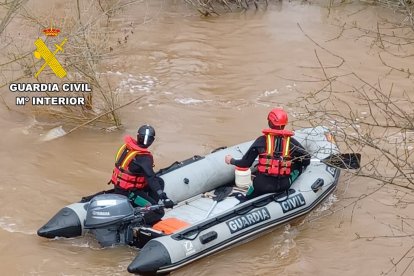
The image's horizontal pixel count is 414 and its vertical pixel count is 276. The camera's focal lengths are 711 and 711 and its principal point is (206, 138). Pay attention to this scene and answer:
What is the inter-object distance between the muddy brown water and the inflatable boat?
221mm

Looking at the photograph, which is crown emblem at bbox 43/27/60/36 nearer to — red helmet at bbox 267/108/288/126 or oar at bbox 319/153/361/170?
red helmet at bbox 267/108/288/126

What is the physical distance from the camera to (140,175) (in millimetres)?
7098

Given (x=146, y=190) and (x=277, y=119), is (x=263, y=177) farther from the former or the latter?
(x=146, y=190)

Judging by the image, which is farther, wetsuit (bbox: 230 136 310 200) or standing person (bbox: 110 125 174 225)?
wetsuit (bbox: 230 136 310 200)

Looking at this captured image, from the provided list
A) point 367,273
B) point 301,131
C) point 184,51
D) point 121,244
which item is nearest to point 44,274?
point 121,244

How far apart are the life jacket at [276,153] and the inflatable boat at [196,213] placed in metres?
0.28

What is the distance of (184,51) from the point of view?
13203mm

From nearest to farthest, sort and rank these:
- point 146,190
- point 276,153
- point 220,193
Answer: point 146,190 → point 276,153 → point 220,193

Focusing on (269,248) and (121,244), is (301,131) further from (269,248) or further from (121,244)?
(121,244)

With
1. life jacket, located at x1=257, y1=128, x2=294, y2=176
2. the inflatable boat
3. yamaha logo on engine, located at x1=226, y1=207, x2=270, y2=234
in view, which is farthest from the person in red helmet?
yamaha logo on engine, located at x1=226, y1=207, x2=270, y2=234

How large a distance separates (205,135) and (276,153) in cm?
259

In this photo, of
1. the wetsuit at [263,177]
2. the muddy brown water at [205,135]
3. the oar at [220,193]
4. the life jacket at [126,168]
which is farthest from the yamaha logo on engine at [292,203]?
the life jacket at [126,168]

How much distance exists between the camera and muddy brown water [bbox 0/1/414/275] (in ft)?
22.9

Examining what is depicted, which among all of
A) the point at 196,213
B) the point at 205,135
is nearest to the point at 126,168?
the point at 196,213
